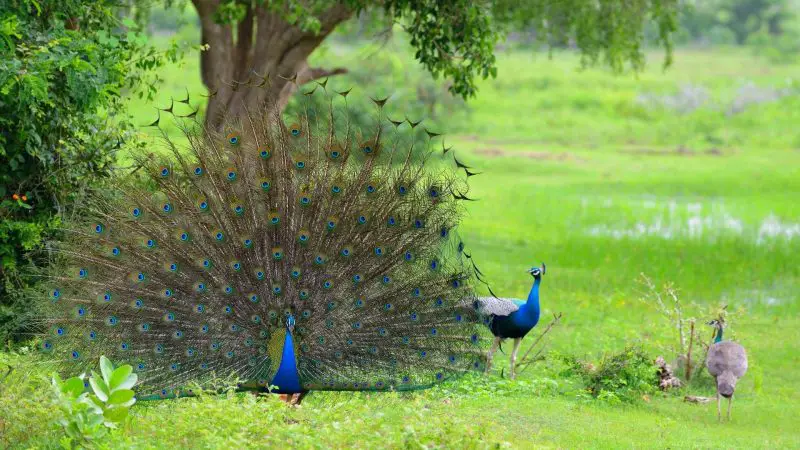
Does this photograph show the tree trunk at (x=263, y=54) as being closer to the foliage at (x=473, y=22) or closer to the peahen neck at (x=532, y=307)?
the foliage at (x=473, y=22)

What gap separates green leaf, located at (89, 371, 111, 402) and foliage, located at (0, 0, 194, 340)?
3026 mm

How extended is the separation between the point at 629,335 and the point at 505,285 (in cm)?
347

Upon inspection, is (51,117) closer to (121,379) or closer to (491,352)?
(121,379)

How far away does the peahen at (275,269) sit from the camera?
29.1 ft

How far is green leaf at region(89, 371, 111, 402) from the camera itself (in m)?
6.96

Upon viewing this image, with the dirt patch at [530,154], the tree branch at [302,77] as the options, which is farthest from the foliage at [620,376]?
the dirt patch at [530,154]

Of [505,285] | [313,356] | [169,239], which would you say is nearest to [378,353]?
[313,356]

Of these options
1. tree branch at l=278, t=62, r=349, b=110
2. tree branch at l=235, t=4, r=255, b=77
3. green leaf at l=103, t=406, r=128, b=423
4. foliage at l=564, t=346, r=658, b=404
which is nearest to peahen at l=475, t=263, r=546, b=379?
foliage at l=564, t=346, r=658, b=404

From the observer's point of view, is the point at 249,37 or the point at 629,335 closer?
the point at 629,335

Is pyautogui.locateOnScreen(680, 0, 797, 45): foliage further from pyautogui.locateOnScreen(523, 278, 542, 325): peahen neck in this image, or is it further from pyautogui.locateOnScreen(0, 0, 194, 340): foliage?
pyautogui.locateOnScreen(0, 0, 194, 340): foliage

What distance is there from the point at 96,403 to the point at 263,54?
1070 cm

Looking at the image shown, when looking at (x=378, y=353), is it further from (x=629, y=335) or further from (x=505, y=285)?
(x=505, y=285)

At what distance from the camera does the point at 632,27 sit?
1986 centimetres

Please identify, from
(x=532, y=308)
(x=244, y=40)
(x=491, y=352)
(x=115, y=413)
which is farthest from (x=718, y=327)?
(x=244, y=40)
